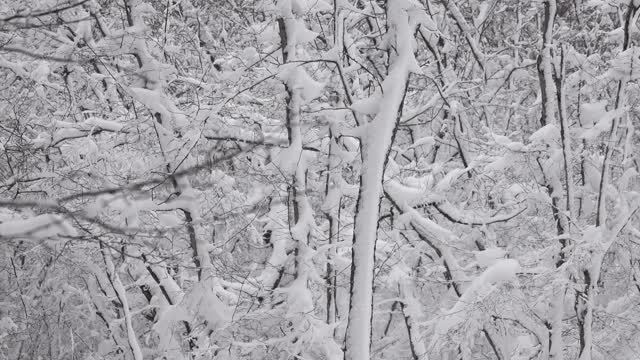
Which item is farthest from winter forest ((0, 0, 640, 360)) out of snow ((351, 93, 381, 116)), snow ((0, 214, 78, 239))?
snow ((0, 214, 78, 239))

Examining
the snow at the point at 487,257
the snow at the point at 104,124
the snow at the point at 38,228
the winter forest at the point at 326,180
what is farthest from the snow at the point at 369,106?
the snow at the point at 104,124

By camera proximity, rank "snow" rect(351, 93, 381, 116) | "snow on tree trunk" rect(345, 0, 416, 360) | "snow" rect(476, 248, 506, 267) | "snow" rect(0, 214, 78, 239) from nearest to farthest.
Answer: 1. "snow" rect(0, 214, 78, 239)
2. "snow on tree trunk" rect(345, 0, 416, 360)
3. "snow" rect(351, 93, 381, 116)
4. "snow" rect(476, 248, 506, 267)

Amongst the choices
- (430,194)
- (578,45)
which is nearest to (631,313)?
(430,194)

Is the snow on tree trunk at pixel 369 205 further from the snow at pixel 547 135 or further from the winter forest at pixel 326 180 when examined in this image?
the snow at pixel 547 135

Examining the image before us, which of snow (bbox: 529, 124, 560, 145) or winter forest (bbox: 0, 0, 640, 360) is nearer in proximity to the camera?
winter forest (bbox: 0, 0, 640, 360)

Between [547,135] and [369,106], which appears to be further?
[547,135]

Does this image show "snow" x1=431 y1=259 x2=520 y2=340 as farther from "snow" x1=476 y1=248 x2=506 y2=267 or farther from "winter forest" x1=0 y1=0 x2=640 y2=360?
"snow" x1=476 y1=248 x2=506 y2=267

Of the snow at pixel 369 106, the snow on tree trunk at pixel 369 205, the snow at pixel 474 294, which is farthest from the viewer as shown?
the snow at pixel 474 294

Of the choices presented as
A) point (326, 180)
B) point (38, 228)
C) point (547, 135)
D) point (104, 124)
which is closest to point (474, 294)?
point (547, 135)

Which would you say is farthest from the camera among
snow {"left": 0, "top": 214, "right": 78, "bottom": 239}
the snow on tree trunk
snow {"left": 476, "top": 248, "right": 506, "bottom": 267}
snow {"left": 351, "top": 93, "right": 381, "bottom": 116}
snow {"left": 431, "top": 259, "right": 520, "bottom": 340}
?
snow {"left": 476, "top": 248, "right": 506, "bottom": 267}

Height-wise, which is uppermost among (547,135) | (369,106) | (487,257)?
(547,135)

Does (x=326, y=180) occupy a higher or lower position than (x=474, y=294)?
higher

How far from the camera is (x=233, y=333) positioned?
21.4 feet

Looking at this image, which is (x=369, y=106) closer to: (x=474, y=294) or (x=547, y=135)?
(x=474, y=294)
